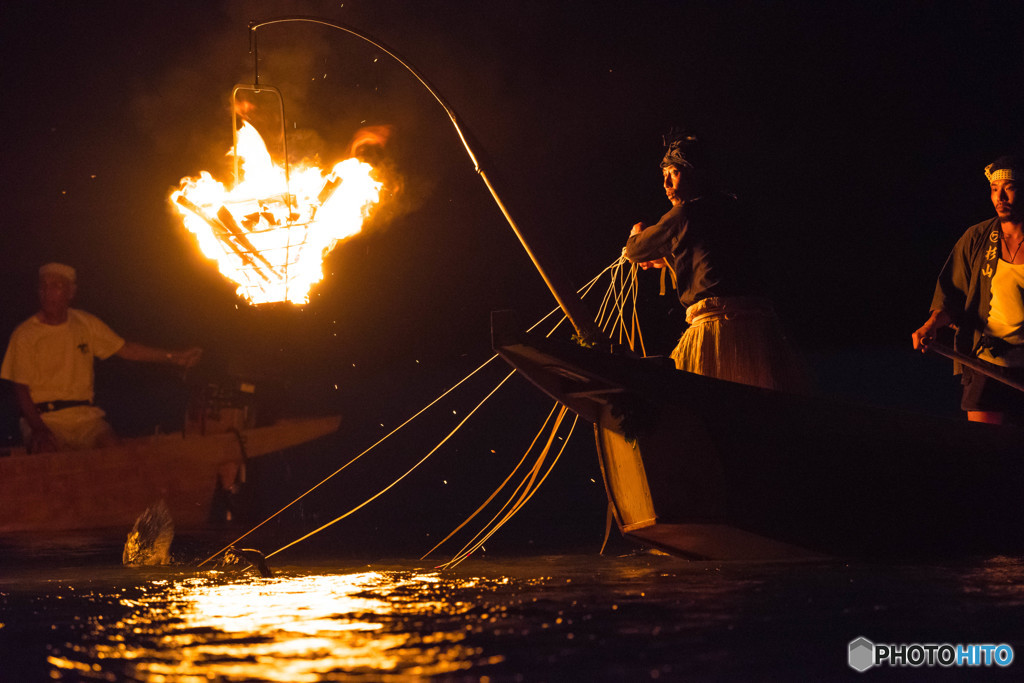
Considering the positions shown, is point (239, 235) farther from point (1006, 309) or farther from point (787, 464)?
point (1006, 309)

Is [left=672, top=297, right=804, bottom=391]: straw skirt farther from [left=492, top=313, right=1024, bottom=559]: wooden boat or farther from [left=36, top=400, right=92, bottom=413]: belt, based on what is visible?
[left=36, top=400, right=92, bottom=413]: belt

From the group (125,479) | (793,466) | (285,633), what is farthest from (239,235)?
(125,479)

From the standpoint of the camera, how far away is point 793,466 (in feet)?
14.5

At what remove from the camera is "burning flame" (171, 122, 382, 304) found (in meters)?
5.59

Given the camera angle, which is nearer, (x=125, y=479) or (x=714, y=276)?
(x=714, y=276)

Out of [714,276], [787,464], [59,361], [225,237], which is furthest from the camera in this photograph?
[59,361]

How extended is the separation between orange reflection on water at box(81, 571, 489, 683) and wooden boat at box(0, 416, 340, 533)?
4.21 meters

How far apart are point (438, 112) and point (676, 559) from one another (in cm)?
894

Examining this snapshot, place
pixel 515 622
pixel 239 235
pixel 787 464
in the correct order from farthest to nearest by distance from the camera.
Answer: pixel 239 235 < pixel 787 464 < pixel 515 622

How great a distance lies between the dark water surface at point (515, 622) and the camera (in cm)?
272

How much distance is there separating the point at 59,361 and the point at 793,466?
18.8 feet

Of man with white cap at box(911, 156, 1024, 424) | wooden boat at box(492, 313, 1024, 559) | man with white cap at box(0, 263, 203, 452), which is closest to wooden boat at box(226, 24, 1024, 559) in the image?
wooden boat at box(492, 313, 1024, 559)

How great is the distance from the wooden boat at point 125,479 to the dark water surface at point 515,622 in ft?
11.7

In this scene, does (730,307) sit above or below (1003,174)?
below
